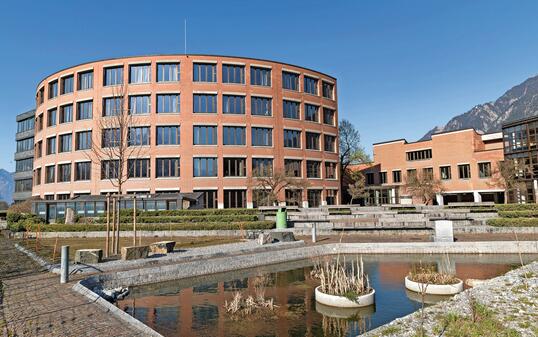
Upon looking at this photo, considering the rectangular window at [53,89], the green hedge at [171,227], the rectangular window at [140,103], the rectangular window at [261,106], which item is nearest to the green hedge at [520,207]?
the green hedge at [171,227]

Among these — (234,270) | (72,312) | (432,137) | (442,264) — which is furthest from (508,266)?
(432,137)

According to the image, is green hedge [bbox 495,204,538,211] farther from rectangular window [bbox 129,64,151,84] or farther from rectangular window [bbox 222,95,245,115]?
rectangular window [bbox 129,64,151,84]

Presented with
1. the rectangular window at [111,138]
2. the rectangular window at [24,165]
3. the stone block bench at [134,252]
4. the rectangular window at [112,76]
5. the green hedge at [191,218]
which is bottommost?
the stone block bench at [134,252]

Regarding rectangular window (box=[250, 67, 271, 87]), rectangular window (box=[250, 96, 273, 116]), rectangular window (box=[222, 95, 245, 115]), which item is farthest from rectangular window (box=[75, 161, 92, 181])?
rectangular window (box=[250, 67, 271, 87])

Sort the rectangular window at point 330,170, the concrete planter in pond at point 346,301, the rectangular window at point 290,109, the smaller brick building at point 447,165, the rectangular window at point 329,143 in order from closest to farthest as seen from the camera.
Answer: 1. the concrete planter in pond at point 346,301
2. the rectangular window at point 290,109
3. the smaller brick building at point 447,165
4. the rectangular window at point 330,170
5. the rectangular window at point 329,143

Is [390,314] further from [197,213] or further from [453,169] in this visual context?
[453,169]

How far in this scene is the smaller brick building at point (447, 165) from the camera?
5431cm

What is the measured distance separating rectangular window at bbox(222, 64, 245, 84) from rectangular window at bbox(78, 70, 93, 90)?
62.6 feet

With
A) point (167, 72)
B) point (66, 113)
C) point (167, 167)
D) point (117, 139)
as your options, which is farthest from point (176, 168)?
point (117, 139)

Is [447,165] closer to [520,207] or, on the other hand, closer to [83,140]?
[520,207]

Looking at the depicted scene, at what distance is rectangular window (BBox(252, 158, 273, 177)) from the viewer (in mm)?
44438

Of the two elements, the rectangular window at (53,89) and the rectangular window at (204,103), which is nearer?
the rectangular window at (204,103)

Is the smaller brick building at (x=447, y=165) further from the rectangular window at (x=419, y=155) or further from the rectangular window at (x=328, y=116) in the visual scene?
the rectangular window at (x=328, y=116)

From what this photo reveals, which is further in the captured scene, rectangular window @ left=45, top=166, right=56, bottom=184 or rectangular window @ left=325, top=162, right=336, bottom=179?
rectangular window @ left=325, top=162, right=336, bottom=179
